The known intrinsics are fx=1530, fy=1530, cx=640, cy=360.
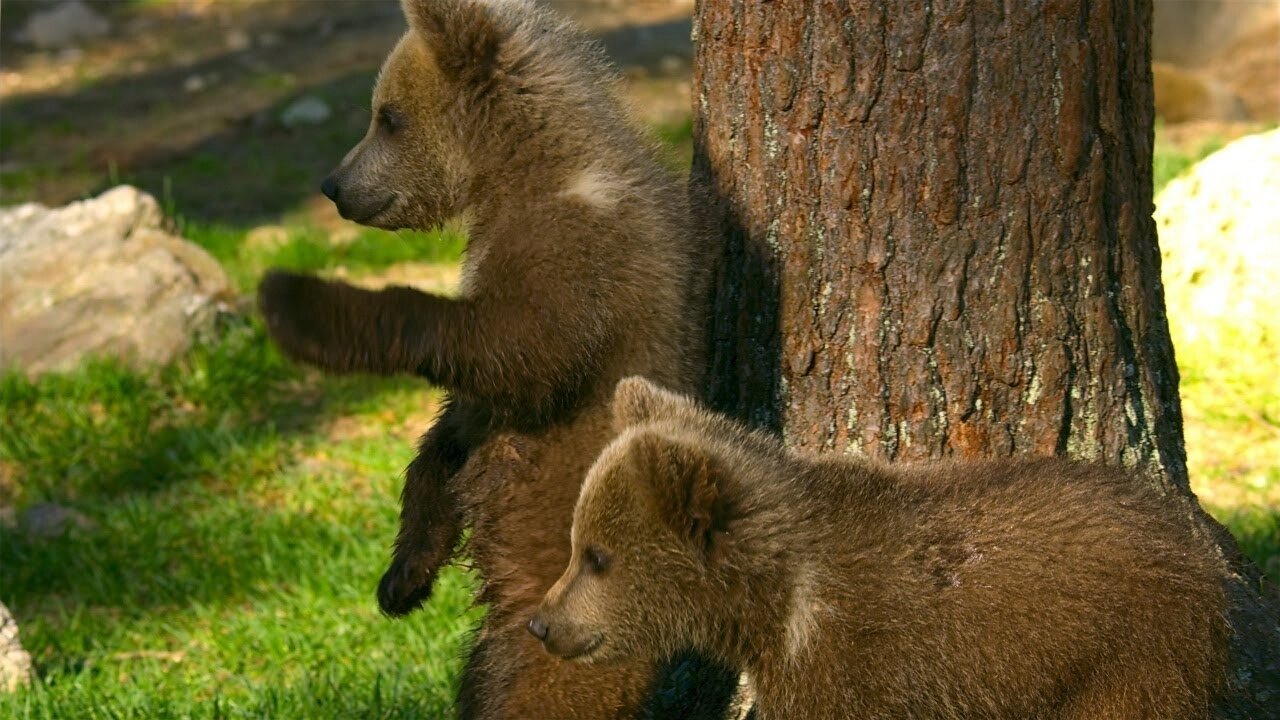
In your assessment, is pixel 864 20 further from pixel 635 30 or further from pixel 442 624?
pixel 635 30

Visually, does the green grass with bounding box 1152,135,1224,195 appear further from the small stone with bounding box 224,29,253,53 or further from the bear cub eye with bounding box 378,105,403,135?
the small stone with bounding box 224,29,253,53

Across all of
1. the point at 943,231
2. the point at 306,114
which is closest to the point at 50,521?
the point at 943,231

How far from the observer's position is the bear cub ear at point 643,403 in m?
3.43

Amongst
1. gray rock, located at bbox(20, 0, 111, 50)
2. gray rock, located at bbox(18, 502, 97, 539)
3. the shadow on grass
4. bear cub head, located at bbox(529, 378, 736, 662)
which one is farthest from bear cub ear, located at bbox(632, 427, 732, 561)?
gray rock, located at bbox(20, 0, 111, 50)

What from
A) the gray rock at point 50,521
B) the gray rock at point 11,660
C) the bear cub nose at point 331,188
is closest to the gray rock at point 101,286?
the gray rock at point 50,521

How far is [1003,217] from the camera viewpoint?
149 inches

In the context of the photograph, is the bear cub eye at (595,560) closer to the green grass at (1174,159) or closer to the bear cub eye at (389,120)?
the bear cub eye at (389,120)

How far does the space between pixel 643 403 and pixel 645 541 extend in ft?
1.03

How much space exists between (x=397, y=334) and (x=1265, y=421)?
4.48m

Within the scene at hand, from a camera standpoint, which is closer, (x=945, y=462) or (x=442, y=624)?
(x=945, y=462)

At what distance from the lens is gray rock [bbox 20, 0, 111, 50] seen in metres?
16.1

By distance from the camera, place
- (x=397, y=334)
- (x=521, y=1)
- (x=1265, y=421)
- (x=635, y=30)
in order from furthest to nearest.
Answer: (x=635, y=30) < (x=1265, y=421) < (x=521, y=1) < (x=397, y=334)

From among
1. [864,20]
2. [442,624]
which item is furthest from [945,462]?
[442,624]

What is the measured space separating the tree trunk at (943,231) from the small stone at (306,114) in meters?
8.88
